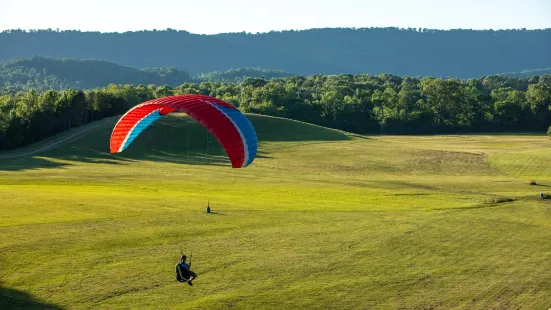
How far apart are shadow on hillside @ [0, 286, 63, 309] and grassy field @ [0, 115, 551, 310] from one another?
→ 79 mm

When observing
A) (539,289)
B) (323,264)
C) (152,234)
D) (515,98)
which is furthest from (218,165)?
(515,98)

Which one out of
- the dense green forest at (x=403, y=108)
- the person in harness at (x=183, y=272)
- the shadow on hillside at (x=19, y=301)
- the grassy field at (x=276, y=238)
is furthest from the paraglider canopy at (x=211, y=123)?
the dense green forest at (x=403, y=108)

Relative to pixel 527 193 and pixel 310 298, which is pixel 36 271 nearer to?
pixel 310 298

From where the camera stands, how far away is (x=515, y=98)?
145250 millimetres

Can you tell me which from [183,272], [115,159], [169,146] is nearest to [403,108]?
[169,146]

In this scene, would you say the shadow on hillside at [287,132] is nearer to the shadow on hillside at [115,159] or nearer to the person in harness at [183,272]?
the shadow on hillside at [115,159]

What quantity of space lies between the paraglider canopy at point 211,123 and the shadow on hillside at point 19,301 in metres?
9.07

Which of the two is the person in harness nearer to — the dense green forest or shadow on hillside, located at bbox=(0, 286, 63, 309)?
shadow on hillside, located at bbox=(0, 286, 63, 309)

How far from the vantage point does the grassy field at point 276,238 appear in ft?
80.9

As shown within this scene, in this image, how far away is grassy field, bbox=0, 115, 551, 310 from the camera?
80.9 feet

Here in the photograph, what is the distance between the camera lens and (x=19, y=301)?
2288 centimetres

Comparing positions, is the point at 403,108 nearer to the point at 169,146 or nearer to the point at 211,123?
the point at 169,146

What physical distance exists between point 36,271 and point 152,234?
25.3 ft

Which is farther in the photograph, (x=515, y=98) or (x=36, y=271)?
(x=515, y=98)
